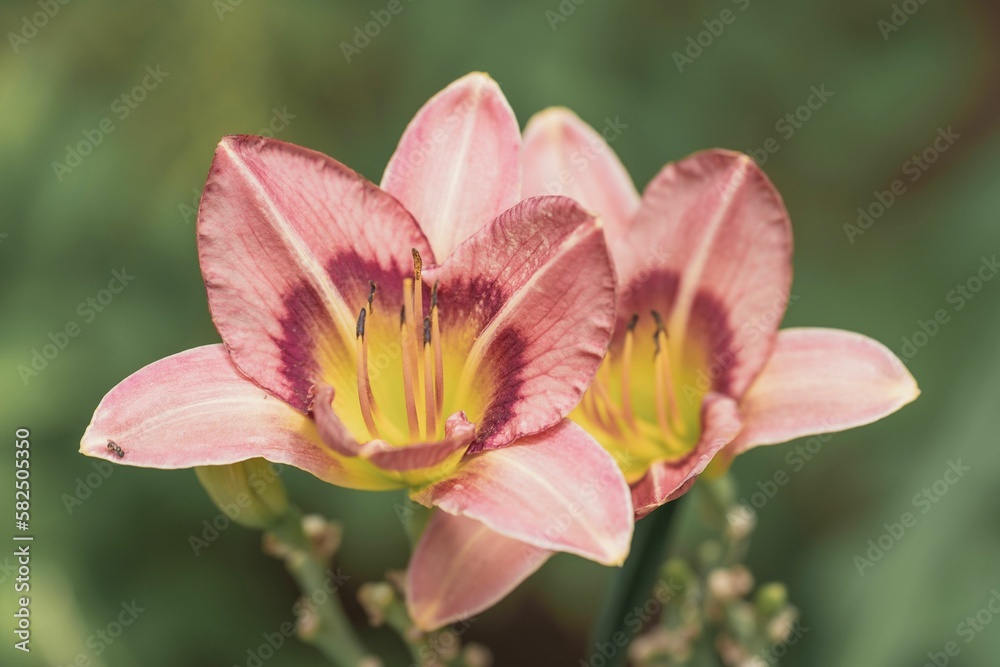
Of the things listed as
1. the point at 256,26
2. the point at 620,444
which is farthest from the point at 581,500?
the point at 256,26

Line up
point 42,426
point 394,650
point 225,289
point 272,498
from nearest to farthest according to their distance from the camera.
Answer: point 225,289 → point 272,498 → point 42,426 → point 394,650

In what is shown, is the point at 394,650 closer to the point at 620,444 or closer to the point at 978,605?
the point at 620,444
